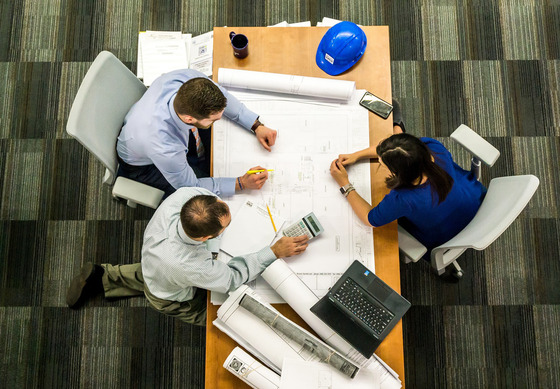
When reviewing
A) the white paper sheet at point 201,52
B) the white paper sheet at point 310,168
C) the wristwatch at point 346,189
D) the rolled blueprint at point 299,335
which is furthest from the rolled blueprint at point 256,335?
the white paper sheet at point 201,52

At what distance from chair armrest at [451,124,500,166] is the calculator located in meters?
0.64

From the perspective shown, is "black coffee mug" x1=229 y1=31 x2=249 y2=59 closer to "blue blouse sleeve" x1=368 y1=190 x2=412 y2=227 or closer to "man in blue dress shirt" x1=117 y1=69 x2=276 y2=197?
"man in blue dress shirt" x1=117 y1=69 x2=276 y2=197

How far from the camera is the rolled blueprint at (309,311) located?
1315 millimetres

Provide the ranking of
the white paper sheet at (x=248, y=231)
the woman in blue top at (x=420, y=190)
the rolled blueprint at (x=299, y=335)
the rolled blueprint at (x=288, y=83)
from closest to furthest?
1. the rolled blueprint at (x=299, y=335)
2. the woman in blue top at (x=420, y=190)
3. the white paper sheet at (x=248, y=231)
4. the rolled blueprint at (x=288, y=83)

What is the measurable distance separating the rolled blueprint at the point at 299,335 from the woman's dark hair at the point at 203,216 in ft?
0.80

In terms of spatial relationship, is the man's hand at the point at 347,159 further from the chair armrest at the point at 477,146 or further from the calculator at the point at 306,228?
the chair armrest at the point at 477,146

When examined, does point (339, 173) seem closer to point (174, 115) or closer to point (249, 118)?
point (249, 118)

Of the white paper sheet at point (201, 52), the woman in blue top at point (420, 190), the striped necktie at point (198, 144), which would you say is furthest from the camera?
the white paper sheet at point (201, 52)

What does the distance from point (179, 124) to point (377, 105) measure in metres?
0.75

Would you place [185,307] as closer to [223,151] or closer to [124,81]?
[223,151]

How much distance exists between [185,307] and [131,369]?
29.5 inches

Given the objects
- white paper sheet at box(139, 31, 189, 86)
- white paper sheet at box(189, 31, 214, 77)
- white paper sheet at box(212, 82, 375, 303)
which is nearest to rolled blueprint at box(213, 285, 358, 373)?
white paper sheet at box(212, 82, 375, 303)

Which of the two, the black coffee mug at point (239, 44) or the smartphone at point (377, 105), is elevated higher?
the black coffee mug at point (239, 44)

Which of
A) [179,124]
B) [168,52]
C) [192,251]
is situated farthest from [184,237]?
[168,52]
